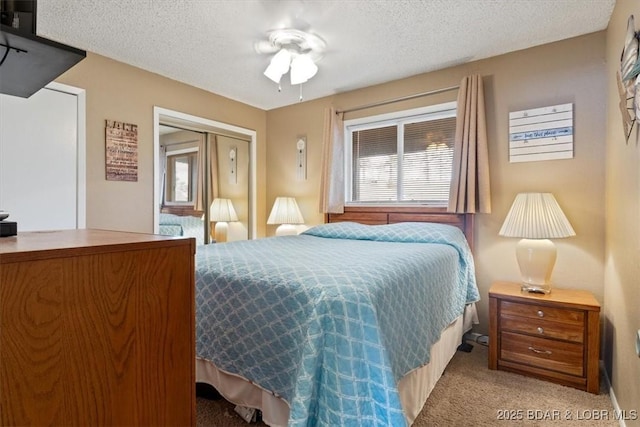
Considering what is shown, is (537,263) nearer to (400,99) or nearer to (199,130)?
(400,99)

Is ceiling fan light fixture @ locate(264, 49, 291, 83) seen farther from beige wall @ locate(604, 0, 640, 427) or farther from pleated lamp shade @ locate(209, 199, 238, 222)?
beige wall @ locate(604, 0, 640, 427)

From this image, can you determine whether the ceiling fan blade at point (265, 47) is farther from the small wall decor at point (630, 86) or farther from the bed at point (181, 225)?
the small wall decor at point (630, 86)

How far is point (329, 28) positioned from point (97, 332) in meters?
2.27

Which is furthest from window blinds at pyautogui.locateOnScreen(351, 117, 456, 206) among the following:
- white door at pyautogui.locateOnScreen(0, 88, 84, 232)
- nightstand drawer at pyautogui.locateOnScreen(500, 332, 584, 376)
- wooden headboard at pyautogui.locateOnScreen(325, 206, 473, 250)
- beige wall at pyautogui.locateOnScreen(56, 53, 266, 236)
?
white door at pyautogui.locateOnScreen(0, 88, 84, 232)

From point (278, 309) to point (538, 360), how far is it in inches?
70.8

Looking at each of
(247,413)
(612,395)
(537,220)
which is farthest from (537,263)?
(247,413)

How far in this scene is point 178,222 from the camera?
3.40m

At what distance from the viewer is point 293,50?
2525 mm

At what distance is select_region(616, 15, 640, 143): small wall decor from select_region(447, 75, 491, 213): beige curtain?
99 cm

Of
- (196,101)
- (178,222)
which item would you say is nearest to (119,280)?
(178,222)

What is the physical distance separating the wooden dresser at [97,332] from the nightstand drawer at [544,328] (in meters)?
2.05

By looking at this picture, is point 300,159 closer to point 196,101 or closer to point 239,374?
point 196,101

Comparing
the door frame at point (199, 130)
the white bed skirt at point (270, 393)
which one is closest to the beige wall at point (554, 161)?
the white bed skirt at point (270, 393)

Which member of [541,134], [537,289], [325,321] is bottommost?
[537,289]
